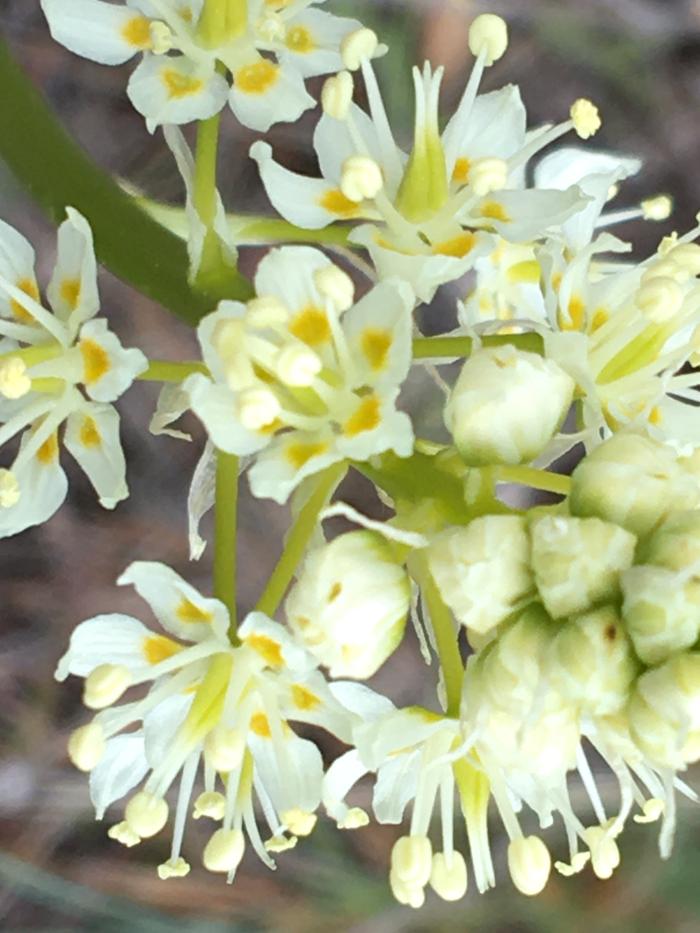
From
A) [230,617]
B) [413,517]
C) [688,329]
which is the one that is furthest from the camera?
[688,329]

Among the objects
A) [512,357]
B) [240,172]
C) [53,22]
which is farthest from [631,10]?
[512,357]

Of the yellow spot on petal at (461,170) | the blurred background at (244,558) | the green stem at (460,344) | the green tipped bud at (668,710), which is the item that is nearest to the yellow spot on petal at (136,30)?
the yellow spot on petal at (461,170)

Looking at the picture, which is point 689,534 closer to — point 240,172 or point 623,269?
point 623,269

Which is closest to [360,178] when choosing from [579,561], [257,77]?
[257,77]

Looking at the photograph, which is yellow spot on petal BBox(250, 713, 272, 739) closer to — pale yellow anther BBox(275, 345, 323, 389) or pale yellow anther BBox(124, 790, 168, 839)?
pale yellow anther BBox(124, 790, 168, 839)

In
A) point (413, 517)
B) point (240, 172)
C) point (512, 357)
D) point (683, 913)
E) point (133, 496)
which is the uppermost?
point (512, 357)

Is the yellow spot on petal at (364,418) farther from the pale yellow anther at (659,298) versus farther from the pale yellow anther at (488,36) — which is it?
the pale yellow anther at (488,36)
